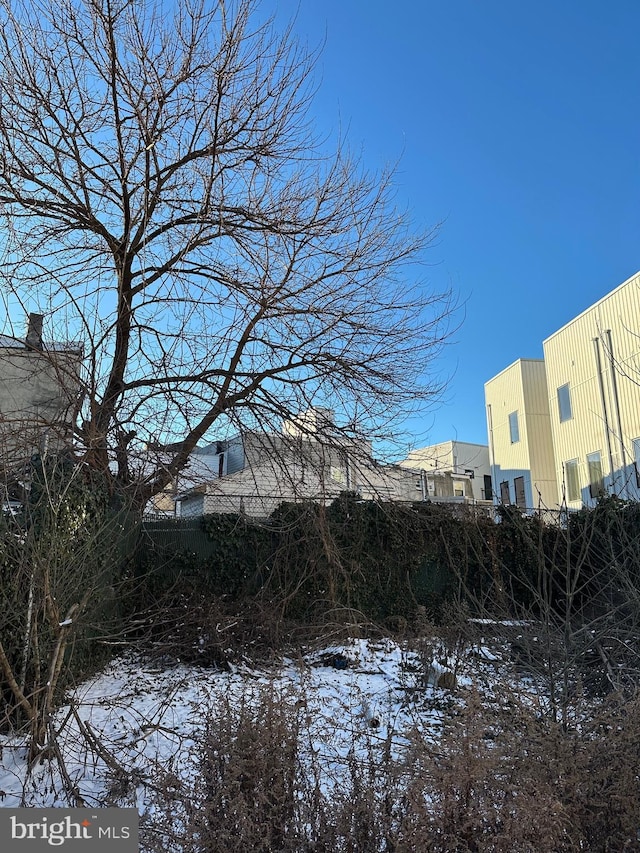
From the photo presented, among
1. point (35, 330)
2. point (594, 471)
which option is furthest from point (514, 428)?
point (35, 330)

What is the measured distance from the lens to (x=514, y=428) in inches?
869

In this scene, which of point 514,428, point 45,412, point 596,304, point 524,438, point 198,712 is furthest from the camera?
point 514,428

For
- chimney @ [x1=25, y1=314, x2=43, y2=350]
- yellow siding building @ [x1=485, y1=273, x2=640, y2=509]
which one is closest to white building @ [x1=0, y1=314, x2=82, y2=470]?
chimney @ [x1=25, y1=314, x2=43, y2=350]

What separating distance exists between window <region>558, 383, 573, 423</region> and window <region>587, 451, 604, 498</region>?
1.59m

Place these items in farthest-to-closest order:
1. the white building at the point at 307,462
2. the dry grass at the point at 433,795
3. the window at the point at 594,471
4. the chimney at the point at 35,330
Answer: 1. the window at the point at 594,471
2. the white building at the point at 307,462
3. the chimney at the point at 35,330
4. the dry grass at the point at 433,795

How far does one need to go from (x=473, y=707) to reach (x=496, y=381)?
21.6 meters

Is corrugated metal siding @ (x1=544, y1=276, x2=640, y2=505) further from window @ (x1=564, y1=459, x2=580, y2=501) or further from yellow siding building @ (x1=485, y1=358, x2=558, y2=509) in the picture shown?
yellow siding building @ (x1=485, y1=358, x2=558, y2=509)

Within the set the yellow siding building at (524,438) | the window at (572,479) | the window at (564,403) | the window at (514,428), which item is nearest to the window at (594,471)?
the window at (572,479)

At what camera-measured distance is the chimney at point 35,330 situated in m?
6.84

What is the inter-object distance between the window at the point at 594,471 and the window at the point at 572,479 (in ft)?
2.16

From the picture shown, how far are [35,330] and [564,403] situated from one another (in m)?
16.3

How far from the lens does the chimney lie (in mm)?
6836

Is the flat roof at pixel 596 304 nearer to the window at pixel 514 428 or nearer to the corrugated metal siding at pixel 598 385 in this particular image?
the corrugated metal siding at pixel 598 385

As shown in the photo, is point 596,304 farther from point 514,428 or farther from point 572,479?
point 514,428
